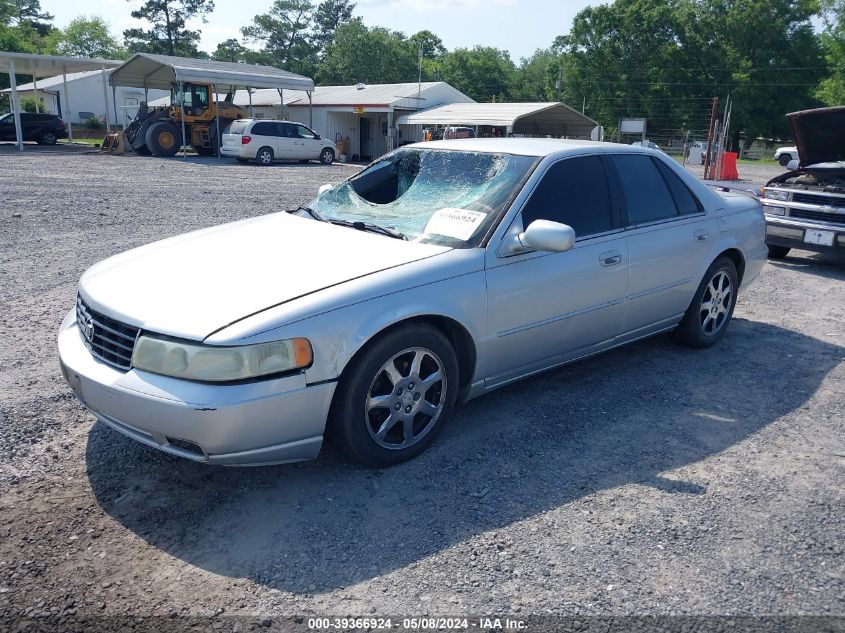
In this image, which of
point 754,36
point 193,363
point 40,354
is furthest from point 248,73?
point 754,36

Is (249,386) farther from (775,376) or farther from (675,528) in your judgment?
(775,376)

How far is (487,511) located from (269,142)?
25448 mm

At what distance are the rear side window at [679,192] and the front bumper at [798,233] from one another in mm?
4206

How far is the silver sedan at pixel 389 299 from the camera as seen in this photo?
3059 mm

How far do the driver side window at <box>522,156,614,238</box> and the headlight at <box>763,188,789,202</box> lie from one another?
18.4 ft

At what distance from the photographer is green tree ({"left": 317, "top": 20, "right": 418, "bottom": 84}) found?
220 feet

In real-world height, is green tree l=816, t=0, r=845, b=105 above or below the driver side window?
above

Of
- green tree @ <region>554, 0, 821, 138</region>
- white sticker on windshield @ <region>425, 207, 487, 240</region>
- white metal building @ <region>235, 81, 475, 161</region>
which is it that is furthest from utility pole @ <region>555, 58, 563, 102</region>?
white sticker on windshield @ <region>425, 207, 487, 240</region>

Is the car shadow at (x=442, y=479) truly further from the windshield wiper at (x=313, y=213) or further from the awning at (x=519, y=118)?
the awning at (x=519, y=118)

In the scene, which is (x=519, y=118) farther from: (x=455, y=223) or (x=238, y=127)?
(x=455, y=223)

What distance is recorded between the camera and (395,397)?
3.53 meters

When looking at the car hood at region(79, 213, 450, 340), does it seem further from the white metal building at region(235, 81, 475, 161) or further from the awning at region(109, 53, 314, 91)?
the white metal building at region(235, 81, 475, 161)

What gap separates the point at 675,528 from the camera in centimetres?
317

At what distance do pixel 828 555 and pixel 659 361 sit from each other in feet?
8.12
